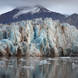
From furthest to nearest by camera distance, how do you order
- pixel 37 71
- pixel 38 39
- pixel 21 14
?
1. pixel 21 14
2. pixel 38 39
3. pixel 37 71

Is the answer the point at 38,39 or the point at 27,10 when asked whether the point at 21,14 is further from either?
the point at 38,39

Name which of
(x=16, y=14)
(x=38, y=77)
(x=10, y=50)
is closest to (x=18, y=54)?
(x=10, y=50)

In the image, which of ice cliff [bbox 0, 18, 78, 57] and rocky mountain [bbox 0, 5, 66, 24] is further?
rocky mountain [bbox 0, 5, 66, 24]

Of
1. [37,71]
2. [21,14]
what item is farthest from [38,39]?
[21,14]

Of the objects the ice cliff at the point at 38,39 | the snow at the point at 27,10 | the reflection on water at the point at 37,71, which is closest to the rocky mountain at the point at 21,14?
the snow at the point at 27,10

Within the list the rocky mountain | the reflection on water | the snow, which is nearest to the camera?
the reflection on water

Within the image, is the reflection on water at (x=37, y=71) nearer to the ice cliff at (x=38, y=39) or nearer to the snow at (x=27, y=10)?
the ice cliff at (x=38, y=39)

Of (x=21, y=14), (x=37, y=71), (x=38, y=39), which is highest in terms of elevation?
(x=21, y=14)

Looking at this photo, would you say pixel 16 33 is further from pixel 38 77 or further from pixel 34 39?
pixel 38 77

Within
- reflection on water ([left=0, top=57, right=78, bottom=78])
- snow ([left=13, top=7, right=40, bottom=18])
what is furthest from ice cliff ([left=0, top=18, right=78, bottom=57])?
snow ([left=13, top=7, right=40, bottom=18])

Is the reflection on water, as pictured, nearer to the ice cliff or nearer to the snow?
the ice cliff
